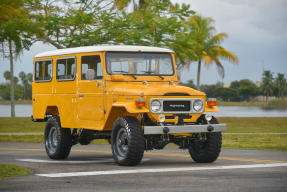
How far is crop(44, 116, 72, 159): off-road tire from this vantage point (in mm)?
14766

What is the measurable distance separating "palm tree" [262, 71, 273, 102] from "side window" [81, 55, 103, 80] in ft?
319

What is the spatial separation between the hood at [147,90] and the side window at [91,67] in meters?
0.57

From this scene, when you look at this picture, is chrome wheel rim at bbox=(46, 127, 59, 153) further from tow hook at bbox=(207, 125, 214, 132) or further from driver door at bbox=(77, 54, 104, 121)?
tow hook at bbox=(207, 125, 214, 132)

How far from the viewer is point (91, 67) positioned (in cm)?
1395

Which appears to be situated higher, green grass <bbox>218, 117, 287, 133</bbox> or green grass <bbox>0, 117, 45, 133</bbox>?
green grass <bbox>0, 117, 45, 133</bbox>

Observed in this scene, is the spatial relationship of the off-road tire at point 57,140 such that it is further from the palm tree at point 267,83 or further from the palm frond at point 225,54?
the palm tree at point 267,83

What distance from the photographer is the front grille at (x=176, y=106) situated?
12508 mm

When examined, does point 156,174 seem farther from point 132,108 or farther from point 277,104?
point 277,104

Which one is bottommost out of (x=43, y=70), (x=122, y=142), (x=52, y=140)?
(x=52, y=140)

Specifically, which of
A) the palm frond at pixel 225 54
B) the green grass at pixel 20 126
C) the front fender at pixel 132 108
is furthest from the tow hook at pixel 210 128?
the palm frond at pixel 225 54

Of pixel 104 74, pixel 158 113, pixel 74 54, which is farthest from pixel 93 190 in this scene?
pixel 74 54

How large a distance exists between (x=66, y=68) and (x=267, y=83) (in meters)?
101

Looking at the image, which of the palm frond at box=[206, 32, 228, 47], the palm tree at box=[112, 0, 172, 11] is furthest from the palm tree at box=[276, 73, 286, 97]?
the palm tree at box=[112, 0, 172, 11]

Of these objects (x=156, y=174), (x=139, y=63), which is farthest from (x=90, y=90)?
(x=156, y=174)
